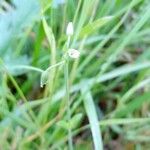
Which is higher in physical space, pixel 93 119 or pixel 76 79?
pixel 76 79

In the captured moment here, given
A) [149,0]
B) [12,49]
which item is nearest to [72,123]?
[12,49]

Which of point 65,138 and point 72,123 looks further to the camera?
point 65,138

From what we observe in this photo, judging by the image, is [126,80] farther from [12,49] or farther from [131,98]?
[12,49]

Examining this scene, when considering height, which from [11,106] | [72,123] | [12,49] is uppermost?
[12,49]

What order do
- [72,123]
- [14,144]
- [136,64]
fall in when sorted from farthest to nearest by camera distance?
1. [136,64]
2. [14,144]
3. [72,123]

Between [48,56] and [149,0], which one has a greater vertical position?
[149,0]

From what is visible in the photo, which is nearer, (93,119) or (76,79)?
(93,119)

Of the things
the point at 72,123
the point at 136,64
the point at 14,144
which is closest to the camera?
the point at 72,123

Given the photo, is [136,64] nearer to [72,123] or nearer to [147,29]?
[147,29]
